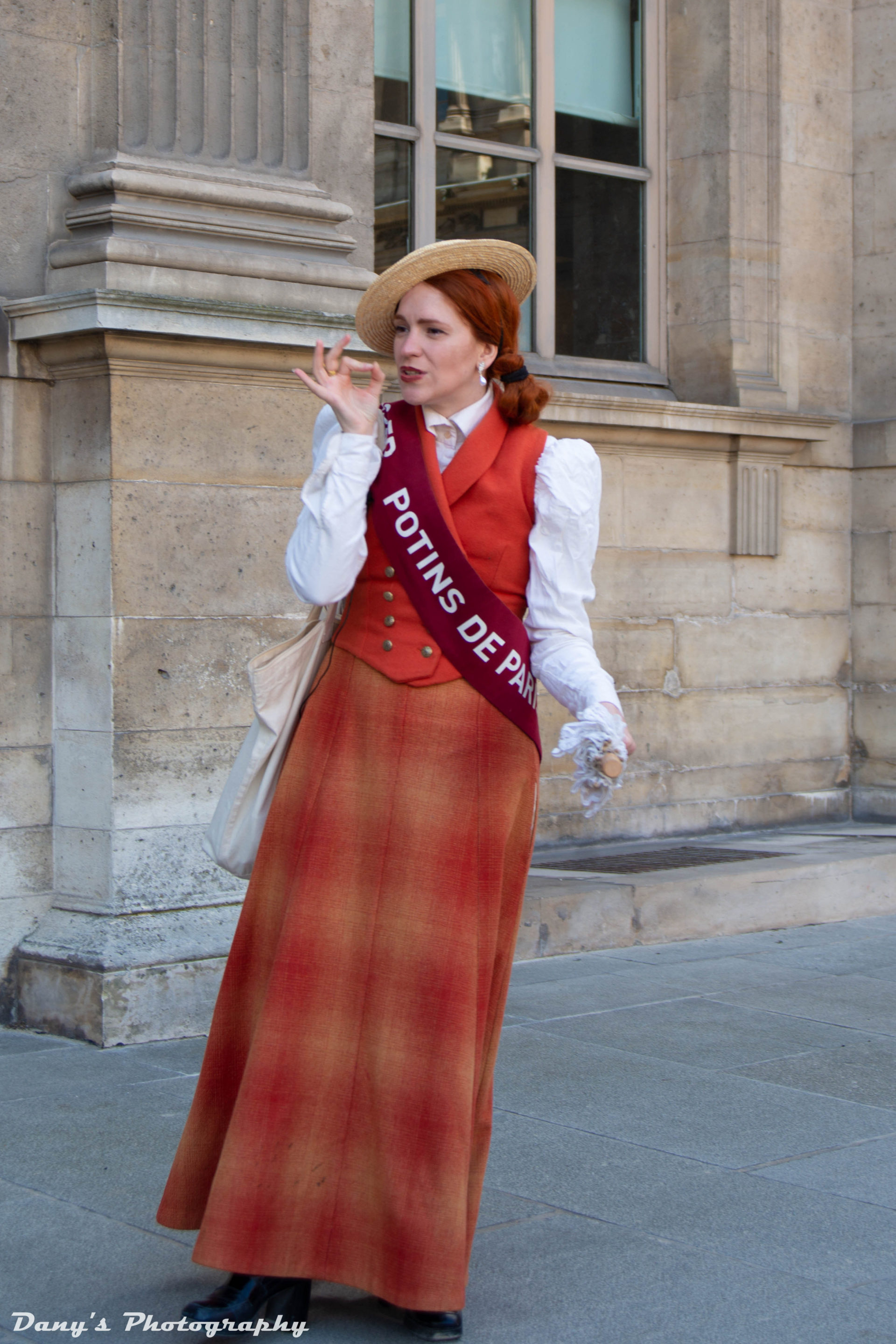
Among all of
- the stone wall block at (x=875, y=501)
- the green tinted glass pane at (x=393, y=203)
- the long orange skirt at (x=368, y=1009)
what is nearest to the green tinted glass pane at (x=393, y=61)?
the green tinted glass pane at (x=393, y=203)

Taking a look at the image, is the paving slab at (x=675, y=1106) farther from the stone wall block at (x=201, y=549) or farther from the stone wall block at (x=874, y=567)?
the stone wall block at (x=874, y=567)

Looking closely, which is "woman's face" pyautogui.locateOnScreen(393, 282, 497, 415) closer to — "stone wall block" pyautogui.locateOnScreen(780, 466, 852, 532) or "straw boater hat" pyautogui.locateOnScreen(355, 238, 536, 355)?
"straw boater hat" pyautogui.locateOnScreen(355, 238, 536, 355)

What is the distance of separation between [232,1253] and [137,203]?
3.40 metres

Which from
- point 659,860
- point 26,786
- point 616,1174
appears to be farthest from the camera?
point 659,860

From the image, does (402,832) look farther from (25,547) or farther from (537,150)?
(537,150)

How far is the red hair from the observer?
3.10m

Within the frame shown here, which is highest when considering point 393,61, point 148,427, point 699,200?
point 393,61

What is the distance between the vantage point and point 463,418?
3145 mm

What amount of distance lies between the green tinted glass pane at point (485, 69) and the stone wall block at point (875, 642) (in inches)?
115

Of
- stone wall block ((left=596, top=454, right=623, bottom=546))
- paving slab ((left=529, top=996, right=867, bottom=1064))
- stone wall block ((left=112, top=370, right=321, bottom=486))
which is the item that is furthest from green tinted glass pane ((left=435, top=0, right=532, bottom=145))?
paving slab ((left=529, top=996, right=867, bottom=1064))

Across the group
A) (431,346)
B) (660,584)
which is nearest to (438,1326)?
(431,346)

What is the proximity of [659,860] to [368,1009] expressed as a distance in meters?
4.40

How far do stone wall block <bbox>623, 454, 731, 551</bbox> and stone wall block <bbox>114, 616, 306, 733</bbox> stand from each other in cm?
275

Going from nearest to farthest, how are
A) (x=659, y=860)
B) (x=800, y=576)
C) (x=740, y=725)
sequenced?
(x=659, y=860) < (x=740, y=725) < (x=800, y=576)
